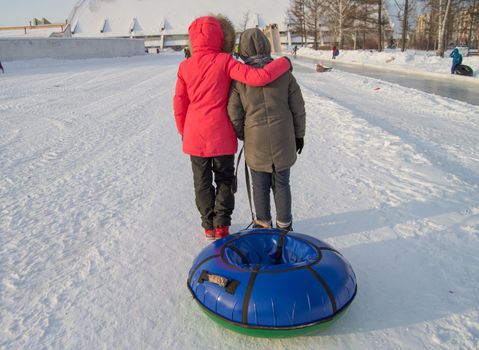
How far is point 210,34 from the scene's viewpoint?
2646 millimetres

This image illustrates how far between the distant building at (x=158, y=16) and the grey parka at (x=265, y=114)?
8488 cm

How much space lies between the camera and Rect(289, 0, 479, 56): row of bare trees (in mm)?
34562

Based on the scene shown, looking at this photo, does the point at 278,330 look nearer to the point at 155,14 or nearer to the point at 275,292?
the point at 275,292

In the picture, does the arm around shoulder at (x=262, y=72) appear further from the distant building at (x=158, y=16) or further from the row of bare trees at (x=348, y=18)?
the distant building at (x=158, y=16)

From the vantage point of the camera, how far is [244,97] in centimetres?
271

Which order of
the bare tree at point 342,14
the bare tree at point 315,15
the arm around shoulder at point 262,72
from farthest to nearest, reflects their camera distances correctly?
the bare tree at point 315,15 → the bare tree at point 342,14 → the arm around shoulder at point 262,72

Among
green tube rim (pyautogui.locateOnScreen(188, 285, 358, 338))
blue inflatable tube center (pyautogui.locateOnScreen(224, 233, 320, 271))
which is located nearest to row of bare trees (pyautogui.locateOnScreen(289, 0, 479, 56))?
blue inflatable tube center (pyautogui.locateOnScreen(224, 233, 320, 271))

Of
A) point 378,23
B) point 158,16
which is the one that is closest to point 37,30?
point 158,16

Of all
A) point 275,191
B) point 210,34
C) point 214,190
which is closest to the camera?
point 210,34

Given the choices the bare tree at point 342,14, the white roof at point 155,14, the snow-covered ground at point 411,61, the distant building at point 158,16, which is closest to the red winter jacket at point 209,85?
the snow-covered ground at point 411,61

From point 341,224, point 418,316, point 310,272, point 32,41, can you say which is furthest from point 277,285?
point 32,41

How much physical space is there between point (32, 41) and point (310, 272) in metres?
33.4

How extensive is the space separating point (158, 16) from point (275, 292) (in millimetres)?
95491

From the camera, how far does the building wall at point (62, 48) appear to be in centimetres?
2684
